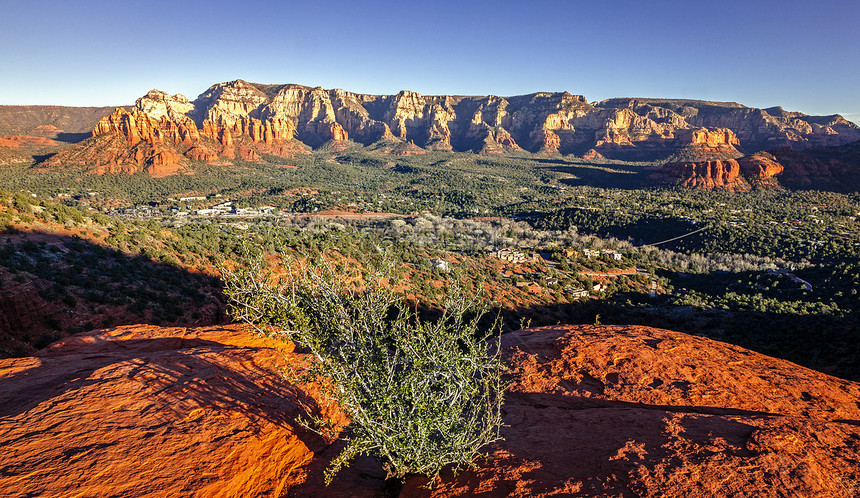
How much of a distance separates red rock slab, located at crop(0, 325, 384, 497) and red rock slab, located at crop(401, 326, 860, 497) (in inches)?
113

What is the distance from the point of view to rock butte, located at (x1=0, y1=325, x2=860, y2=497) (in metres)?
5.41

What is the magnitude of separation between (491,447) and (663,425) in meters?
3.46

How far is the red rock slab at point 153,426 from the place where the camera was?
211 inches

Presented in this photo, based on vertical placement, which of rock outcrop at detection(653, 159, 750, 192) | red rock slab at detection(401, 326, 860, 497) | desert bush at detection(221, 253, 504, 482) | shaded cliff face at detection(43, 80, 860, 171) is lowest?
red rock slab at detection(401, 326, 860, 497)

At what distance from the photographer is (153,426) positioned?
6.57m

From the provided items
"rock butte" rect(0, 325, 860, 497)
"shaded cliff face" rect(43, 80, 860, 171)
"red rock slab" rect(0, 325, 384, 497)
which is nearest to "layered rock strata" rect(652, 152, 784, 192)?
"shaded cliff face" rect(43, 80, 860, 171)

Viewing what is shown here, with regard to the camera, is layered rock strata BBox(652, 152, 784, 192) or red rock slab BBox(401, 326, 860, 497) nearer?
red rock slab BBox(401, 326, 860, 497)

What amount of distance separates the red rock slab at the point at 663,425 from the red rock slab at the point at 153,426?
2861 mm

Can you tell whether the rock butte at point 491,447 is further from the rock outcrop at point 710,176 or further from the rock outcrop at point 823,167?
the rock outcrop at point 823,167

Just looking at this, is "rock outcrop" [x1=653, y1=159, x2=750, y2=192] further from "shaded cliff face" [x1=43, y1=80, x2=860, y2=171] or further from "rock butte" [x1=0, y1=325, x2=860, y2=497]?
"rock butte" [x1=0, y1=325, x2=860, y2=497]

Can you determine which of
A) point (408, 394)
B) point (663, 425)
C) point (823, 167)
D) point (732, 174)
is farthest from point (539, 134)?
point (408, 394)

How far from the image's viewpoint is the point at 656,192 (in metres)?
94.2

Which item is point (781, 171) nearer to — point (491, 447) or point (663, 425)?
point (663, 425)

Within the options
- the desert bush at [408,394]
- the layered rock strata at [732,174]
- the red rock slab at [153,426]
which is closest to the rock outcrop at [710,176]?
the layered rock strata at [732,174]
